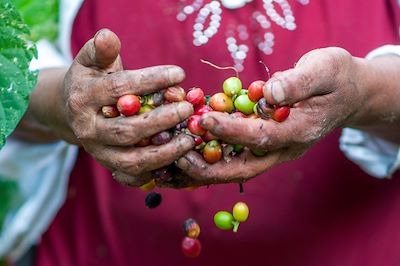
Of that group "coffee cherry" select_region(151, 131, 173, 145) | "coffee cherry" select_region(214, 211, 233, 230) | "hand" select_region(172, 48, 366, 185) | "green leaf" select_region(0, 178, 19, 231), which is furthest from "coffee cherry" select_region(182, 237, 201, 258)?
"green leaf" select_region(0, 178, 19, 231)

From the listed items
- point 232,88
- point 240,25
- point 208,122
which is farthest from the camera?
point 240,25

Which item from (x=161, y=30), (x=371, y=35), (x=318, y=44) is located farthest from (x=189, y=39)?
(x=371, y=35)

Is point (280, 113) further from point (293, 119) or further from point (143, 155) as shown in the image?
point (143, 155)

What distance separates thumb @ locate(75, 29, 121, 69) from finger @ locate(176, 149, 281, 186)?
181 mm

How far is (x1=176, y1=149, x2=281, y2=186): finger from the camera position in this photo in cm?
102

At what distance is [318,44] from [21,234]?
74cm

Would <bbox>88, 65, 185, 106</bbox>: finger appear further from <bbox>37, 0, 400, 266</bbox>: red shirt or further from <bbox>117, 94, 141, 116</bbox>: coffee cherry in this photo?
<bbox>37, 0, 400, 266</bbox>: red shirt

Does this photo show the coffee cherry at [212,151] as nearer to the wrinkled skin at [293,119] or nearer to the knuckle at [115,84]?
the wrinkled skin at [293,119]

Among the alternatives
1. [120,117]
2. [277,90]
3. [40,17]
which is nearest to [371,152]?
[277,90]

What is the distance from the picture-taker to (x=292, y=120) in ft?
3.38

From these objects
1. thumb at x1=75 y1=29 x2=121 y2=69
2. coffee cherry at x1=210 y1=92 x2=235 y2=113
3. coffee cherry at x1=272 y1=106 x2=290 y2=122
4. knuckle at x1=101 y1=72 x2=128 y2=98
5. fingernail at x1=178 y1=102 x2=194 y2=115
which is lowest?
coffee cherry at x1=272 y1=106 x2=290 y2=122

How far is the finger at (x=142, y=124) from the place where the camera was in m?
0.97

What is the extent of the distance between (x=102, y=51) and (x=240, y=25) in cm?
40

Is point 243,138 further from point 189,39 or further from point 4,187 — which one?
point 4,187
